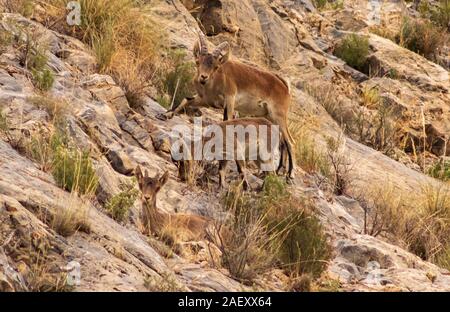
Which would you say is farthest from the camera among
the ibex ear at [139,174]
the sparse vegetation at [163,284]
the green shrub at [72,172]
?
the ibex ear at [139,174]

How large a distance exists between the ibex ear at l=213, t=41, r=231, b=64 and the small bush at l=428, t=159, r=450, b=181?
18.1ft

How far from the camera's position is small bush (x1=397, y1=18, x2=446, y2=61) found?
983 inches

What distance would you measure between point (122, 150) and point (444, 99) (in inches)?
417

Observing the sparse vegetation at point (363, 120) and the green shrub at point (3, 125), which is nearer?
the green shrub at point (3, 125)

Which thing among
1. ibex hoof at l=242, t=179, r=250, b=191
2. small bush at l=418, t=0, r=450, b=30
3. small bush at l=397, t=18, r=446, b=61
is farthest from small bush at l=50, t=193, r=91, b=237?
small bush at l=418, t=0, r=450, b=30

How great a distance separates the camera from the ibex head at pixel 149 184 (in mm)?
11953

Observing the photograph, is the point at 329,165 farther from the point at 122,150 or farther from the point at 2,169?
the point at 2,169

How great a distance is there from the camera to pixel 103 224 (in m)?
10.2

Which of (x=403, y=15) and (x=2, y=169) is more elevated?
(x=2, y=169)

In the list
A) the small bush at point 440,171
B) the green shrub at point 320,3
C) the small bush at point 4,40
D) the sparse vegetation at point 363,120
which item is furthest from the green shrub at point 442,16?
the small bush at point 4,40

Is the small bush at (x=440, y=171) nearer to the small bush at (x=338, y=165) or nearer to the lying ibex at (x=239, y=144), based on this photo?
the small bush at (x=338, y=165)

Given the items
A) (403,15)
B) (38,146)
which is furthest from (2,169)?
(403,15)

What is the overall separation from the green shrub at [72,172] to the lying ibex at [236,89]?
3574 mm

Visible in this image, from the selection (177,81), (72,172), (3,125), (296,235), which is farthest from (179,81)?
(72,172)
